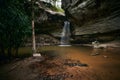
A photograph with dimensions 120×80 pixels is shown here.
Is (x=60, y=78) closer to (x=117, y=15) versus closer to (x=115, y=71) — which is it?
(x=115, y=71)

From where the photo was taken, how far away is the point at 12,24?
380 inches

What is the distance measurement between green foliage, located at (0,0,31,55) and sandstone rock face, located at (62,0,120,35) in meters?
11.2

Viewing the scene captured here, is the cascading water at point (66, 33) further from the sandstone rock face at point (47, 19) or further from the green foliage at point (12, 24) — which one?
the green foliage at point (12, 24)

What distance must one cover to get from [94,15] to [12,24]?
1292 cm

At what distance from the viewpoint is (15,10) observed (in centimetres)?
954

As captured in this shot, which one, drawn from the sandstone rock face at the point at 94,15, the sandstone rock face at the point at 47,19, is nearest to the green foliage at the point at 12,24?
the sandstone rock face at the point at 94,15

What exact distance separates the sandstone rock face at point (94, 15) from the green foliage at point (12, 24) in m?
11.2

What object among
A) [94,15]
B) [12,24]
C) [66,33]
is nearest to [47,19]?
[66,33]

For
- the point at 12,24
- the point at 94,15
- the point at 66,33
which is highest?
the point at 94,15

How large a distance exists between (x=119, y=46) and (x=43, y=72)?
Result: 11.2m

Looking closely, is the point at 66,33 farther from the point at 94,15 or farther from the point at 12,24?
the point at 12,24

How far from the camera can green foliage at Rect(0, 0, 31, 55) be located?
8844 mm

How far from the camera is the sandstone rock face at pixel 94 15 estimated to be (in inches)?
691

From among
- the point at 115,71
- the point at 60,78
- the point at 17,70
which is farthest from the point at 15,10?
the point at 115,71
